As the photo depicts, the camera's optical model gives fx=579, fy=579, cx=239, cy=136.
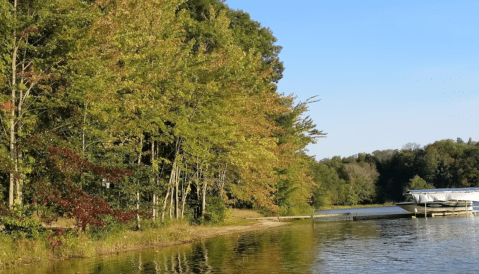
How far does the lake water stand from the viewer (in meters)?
23.0

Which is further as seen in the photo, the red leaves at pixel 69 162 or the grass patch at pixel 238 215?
the grass patch at pixel 238 215

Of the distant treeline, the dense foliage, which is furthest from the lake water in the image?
the distant treeline

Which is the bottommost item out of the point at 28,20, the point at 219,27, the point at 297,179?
the point at 297,179

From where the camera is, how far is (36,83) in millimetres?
27062

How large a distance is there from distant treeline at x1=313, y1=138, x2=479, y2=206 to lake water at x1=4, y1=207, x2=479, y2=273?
90.3 meters

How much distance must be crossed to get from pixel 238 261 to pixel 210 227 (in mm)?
19466

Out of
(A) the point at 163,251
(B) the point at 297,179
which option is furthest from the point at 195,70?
(B) the point at 297,179

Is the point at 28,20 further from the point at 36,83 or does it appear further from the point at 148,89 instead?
the point at 148,89

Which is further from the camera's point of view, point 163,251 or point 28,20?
point 163,251

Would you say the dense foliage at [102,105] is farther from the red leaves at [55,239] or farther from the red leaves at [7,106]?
the red leaves at [55,239]

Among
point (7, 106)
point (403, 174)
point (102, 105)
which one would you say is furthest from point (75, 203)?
point (403, 174)

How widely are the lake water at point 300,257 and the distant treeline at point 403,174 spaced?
90318 millimetres

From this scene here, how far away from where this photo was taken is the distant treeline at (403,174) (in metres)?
135

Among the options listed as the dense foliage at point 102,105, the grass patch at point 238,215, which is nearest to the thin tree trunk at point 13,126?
the dense foliage at point 102,105
